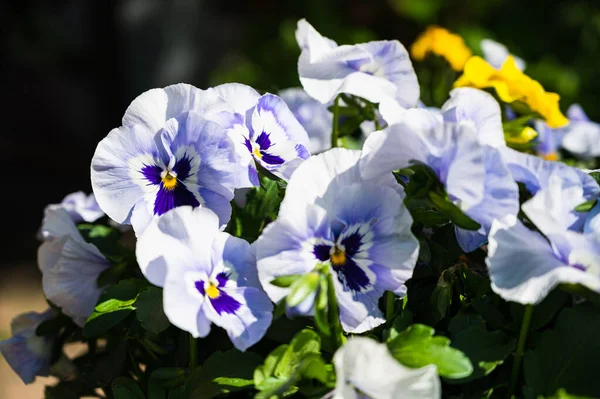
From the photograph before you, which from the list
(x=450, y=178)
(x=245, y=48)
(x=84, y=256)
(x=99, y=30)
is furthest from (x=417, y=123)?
(x=99, y=30)

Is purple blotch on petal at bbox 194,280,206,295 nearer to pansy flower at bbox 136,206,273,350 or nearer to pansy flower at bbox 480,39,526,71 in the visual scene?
pansy flower at bbox 136,206,273,350

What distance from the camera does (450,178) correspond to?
48cm

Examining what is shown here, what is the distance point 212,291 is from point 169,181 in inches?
4.2

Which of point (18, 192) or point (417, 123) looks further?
point (18, 192)

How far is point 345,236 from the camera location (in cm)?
52

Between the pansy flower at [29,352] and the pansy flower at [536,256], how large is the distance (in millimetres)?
474

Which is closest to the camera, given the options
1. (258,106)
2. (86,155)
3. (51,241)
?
(258,106)

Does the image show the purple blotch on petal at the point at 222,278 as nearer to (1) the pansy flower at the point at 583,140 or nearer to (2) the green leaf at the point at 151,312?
(2) the green leaf at the point at 151,312

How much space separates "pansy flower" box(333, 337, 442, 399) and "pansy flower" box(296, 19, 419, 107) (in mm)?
294

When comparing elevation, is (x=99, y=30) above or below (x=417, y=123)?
below

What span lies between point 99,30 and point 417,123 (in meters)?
2.81

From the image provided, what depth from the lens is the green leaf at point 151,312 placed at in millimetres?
540

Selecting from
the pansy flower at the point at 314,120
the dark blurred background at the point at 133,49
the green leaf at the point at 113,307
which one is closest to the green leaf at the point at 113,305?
the green leaf at the point at 113,307

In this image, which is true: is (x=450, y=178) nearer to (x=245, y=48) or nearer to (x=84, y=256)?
(x=84, y=256)
